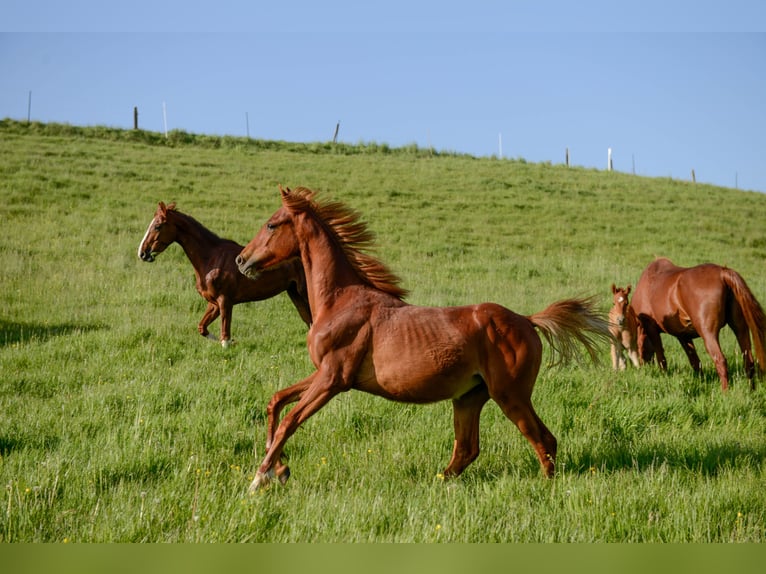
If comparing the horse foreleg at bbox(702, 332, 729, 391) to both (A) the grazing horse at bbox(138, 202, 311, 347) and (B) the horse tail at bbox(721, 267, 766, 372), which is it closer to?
(B) the horse tail at bbox(721, 267, 766, 372)

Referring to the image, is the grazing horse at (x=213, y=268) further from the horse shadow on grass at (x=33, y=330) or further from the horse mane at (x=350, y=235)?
the horse mane at (x=350, y=235)

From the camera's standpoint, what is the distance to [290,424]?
545 cm

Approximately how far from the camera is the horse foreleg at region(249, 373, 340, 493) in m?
5.41

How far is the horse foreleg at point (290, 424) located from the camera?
17.8 ft

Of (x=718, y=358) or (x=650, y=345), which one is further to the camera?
(x=650, y=345)

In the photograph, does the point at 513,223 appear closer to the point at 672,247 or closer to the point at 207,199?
the point at 672,247

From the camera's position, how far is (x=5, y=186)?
26.1 metres

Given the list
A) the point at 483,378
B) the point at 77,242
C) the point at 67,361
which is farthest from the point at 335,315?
the point at 77,242

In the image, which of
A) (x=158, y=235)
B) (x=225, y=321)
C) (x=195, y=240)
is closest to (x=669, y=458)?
(x=225, y=321)

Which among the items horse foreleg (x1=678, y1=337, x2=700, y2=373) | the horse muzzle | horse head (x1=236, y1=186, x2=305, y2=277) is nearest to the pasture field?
horse foreleg (x1=678, y1=337, x2=700, y2=373)

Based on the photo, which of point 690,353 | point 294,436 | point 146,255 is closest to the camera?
point 294,436

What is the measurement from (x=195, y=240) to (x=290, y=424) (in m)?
7.57

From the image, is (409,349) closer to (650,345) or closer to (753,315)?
(753,315)

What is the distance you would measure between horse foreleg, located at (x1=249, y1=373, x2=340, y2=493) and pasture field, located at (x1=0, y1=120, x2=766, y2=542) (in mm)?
143
